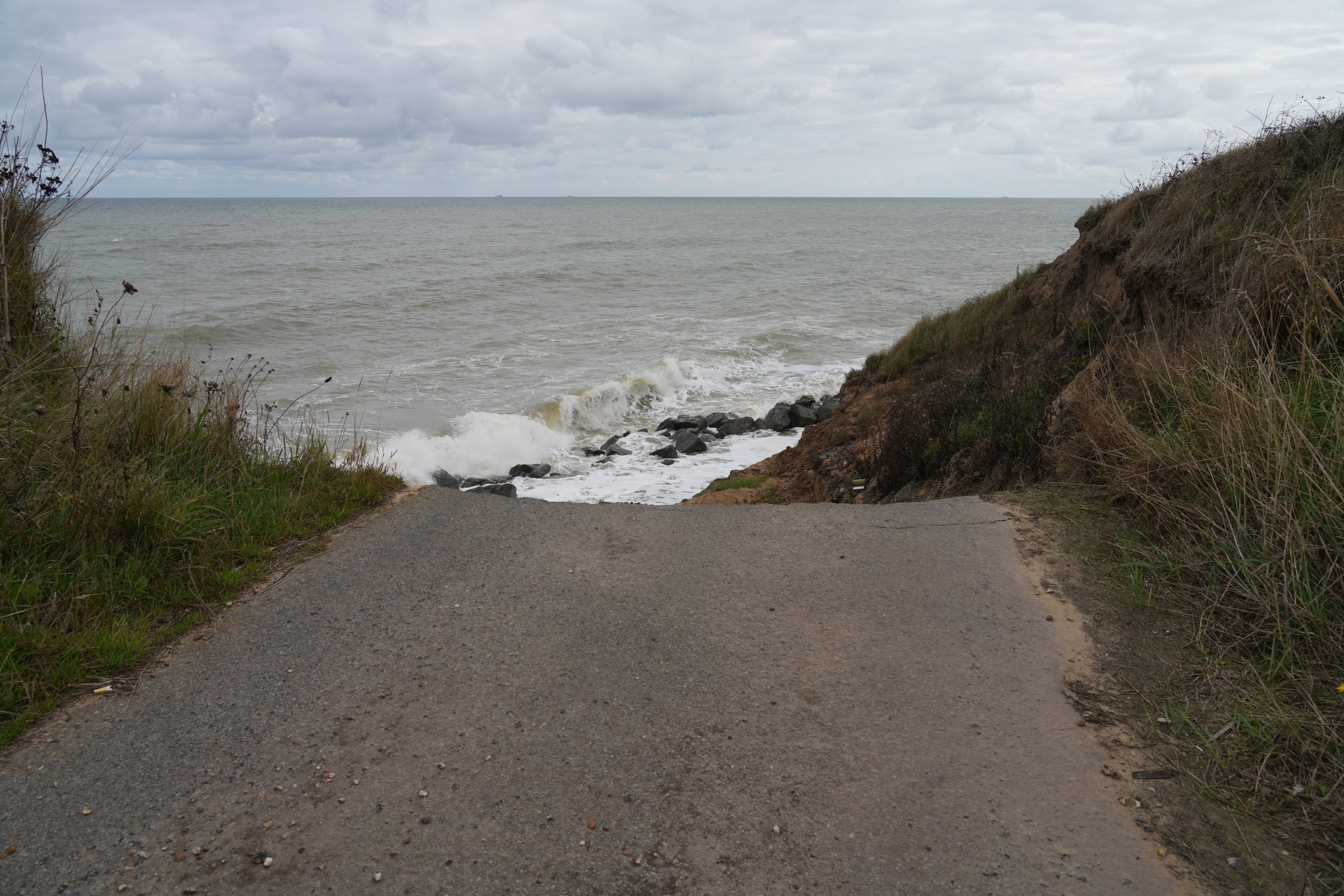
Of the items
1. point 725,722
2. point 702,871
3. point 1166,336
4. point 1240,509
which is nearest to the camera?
point 702,871

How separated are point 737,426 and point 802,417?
135cm

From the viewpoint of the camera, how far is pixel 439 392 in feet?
56.5

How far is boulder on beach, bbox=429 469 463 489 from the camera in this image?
39.3ft

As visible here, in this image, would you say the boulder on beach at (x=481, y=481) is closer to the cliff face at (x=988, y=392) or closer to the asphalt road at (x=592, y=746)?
the cliff face at (x=988, y=392)

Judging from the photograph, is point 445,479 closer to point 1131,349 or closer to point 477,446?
point 477,446

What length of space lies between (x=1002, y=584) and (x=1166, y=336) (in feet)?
12.6

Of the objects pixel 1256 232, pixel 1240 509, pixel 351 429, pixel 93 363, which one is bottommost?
pixel 351 429

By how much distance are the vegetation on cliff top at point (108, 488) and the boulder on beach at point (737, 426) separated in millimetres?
9549

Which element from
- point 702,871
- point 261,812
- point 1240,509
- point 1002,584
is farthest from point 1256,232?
point 261,812

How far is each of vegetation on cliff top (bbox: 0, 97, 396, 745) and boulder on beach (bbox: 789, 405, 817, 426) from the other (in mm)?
10584

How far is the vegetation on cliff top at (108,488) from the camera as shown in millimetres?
3650

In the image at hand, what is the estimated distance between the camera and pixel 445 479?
1205 cm

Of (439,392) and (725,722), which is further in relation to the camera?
(439,392)

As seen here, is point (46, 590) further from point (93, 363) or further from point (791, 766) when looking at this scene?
point (791, 766)
